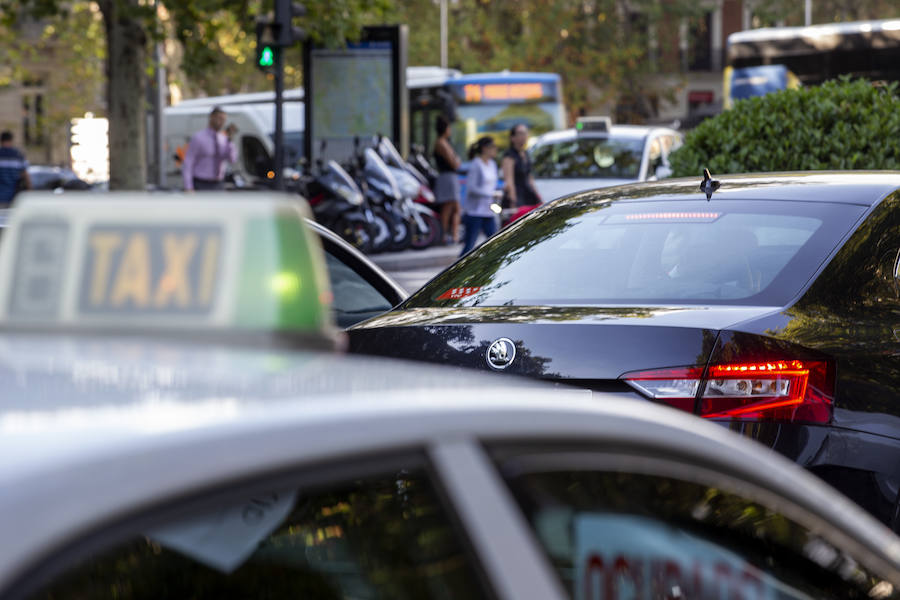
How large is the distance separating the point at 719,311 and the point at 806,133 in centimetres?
724

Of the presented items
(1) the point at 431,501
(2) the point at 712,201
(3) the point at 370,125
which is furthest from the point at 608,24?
(1) the point at 431,501

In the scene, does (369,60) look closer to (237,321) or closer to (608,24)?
(237,321)

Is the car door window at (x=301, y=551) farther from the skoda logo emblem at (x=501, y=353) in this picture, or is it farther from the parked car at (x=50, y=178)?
the parked car at (x=50, y=178)

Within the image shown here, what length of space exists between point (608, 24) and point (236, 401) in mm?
54037

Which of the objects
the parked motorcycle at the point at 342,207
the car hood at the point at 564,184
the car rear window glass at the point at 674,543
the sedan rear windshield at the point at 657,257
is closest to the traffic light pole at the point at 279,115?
the parked motorcycle at the point at 342,207

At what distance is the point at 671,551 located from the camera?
1847mm

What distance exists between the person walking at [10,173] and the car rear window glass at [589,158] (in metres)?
8.45

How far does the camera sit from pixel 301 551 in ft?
5.66

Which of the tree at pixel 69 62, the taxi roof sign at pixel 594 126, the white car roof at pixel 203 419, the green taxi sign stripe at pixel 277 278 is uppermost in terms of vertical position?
the tree at pixel 69 62

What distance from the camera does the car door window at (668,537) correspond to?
155 cm

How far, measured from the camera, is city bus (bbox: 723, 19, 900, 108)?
72.8 feet

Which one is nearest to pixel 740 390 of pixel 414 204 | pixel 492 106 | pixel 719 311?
pixel 719 311

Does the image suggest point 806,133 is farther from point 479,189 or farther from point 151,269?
point 151,269

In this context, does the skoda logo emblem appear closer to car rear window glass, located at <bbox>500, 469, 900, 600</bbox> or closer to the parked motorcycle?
car rear window glass, located at <bbox>500, 469, 900, 600</bbox>
